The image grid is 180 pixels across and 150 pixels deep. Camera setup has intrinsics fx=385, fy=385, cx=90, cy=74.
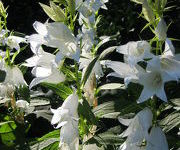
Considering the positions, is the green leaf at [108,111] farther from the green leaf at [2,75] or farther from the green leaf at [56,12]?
the green leaf at [2,75]

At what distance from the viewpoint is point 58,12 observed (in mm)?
1269

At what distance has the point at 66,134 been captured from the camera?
1288 millimetres

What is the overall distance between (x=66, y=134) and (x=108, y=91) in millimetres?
526

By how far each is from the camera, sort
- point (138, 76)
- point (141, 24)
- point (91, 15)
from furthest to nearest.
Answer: point (141, 24)
point (91, 15)
point (138, 76)

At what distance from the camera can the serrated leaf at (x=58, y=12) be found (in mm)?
1264

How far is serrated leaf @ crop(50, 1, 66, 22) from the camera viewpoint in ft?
4.15

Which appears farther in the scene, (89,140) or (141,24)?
(141,24)

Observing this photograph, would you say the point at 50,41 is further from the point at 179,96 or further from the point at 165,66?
the point at 179,96

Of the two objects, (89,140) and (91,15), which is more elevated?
(91,15)

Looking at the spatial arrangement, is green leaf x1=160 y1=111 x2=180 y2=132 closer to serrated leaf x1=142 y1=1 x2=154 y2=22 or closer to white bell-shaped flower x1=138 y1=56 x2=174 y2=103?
white bell-shaped flower x1=138 y1=56 x2=174 y2=103

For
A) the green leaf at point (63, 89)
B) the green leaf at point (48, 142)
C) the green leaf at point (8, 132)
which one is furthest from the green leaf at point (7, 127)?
the green leaf at point (63, 89)

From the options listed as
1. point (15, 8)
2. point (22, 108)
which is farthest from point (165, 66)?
point (15, 8)

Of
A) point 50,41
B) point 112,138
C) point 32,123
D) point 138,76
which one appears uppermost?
point 50,41

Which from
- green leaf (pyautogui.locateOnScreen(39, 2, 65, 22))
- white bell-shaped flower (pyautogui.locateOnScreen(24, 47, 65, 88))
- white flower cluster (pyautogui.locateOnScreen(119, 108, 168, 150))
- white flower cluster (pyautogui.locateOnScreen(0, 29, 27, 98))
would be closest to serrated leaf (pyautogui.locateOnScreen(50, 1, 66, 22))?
green leaf (pyautogui.locateOnScreen(39, 2, 65, 22))
